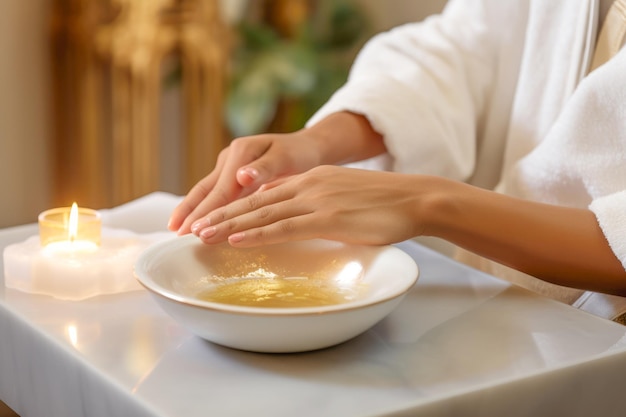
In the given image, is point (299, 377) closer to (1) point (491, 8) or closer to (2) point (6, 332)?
(2) point (6, 332)

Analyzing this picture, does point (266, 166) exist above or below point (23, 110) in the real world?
above

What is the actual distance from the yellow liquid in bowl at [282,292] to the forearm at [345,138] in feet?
1.15

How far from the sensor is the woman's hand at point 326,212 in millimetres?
898

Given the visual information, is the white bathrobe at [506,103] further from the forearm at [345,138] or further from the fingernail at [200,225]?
the fingernail at [200,225]

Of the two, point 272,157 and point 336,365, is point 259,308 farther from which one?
point 272,157

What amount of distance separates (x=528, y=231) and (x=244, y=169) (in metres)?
0.33

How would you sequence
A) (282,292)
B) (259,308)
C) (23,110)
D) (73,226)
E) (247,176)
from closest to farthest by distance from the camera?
(259,308), (282,292), (73,226), (247,176), (23,110)

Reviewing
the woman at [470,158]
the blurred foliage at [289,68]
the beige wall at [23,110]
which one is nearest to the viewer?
the woman at [470,158]

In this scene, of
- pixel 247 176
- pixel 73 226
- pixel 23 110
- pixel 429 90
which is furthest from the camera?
pixel 23 110

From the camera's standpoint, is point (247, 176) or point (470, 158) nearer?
point (247, 176)

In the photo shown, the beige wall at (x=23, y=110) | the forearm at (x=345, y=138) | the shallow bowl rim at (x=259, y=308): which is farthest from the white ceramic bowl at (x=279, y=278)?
the beige wall at (x=23, y=110)

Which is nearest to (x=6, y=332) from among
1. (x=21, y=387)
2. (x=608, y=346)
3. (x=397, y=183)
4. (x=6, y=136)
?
(x=21, y=387)

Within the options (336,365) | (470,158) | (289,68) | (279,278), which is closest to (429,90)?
(470,158)

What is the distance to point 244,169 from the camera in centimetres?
108
